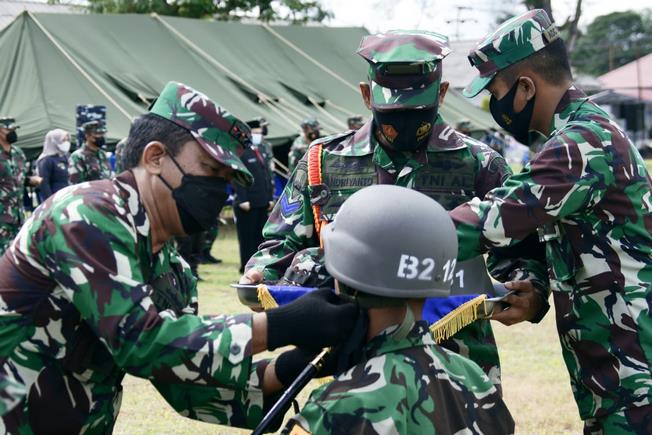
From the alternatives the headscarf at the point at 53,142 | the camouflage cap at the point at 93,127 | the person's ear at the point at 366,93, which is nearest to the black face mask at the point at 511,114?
the person's ear at the point at 366,93

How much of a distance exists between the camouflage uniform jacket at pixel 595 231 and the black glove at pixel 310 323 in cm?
82

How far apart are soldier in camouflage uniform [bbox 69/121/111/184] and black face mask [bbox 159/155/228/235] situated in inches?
450

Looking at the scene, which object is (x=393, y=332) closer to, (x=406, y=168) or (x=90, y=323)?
(x=90, y=323)

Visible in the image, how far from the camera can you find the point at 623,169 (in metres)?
3.70

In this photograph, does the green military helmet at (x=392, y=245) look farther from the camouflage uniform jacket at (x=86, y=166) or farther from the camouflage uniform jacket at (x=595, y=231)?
the camouflage uniform jacket at (x=86, y=166)

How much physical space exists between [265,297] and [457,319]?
0.75 metres

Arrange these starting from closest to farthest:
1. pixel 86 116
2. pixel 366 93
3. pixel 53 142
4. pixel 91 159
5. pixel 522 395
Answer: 1. pixel 366 93
2. pixel 522 395
3. pixel 91 159
4. pixel 86 116
5. pixel 53 142

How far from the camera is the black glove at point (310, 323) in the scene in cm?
294

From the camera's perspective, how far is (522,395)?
7812 millimetres

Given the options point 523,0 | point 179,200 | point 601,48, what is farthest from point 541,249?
point 601,48

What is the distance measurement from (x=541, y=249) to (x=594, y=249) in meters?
0.52

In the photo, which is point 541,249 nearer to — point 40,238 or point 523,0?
point 40,238

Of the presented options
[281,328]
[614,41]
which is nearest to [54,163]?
[281,328]

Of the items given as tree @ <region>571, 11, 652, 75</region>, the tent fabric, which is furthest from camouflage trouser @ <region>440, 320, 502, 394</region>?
tree @ <region>571, 11, 652, 75</region>
